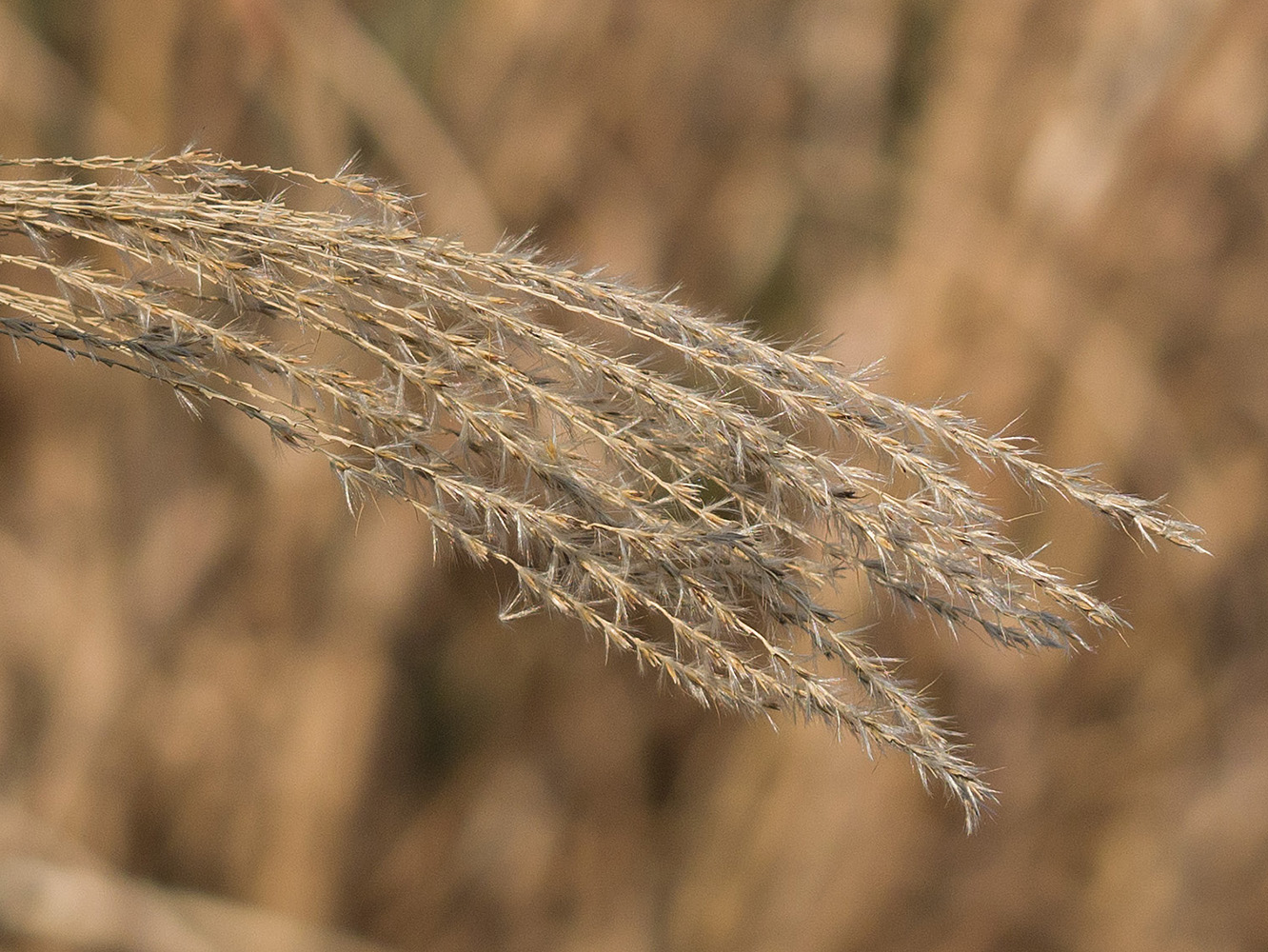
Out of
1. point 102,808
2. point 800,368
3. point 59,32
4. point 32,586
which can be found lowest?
point 102,808

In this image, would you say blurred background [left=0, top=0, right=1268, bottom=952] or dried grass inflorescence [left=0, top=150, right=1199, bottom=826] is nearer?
dried grass inflorescence [left=0, top=150, right=1199, bottom=826]

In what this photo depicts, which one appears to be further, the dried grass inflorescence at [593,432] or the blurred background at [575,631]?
the blurred background at [575,631]

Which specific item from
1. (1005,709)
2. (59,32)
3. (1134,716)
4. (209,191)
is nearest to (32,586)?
(59,32)

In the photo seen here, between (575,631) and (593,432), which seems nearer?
(593,432)

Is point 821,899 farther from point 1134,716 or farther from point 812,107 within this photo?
point 812,107
